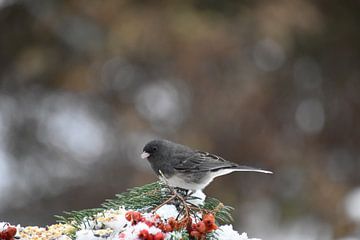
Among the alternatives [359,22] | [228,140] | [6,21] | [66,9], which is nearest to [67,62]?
[66,9]

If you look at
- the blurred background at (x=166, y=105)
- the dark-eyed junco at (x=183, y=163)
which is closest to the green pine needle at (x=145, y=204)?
the dark-eyed junco at (x=183, y=163)

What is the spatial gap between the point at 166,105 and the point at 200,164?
3339 millimetres

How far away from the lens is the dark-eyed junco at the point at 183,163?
A: 2.84 m

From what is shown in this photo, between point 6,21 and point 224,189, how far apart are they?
278 cm

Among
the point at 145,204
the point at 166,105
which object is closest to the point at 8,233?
the point at 145,204

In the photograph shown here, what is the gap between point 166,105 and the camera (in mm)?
6258

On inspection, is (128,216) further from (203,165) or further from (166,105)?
(166,105)

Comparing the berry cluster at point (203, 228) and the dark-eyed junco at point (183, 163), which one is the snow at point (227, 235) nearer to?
the berry cluster at point (203, 228)

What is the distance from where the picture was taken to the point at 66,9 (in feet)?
21.3

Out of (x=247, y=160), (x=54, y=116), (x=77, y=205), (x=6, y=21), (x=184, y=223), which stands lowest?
(x=184, y=223)

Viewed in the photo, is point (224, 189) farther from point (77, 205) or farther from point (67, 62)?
point (67, 62)

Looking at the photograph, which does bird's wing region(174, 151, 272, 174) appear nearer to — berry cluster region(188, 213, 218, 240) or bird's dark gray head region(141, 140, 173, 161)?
bird's dark gray head region(141, 140, 173, 161)

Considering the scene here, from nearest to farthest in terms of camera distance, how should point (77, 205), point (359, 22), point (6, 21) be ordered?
1. point (77, 205)
2. point (6, 21)
3. point (359, 22)

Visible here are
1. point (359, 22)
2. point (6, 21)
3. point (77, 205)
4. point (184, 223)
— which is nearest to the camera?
point (184, 223)
